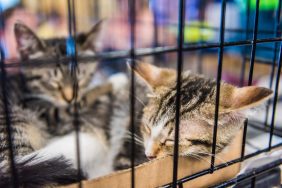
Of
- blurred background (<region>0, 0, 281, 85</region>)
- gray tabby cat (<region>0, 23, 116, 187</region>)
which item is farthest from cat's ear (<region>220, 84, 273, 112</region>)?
blurred background (<region>0, 0, 281, 85</region>)

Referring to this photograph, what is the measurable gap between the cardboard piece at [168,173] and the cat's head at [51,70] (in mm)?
483

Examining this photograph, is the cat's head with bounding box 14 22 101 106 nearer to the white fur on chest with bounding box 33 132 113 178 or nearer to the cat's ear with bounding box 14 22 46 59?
the cat's ear with bounding box 14 22 46 59

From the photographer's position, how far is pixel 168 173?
600 mm

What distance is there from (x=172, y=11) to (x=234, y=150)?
136 cm

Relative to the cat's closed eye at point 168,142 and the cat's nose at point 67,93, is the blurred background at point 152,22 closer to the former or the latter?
the cat's nose at point 67,93

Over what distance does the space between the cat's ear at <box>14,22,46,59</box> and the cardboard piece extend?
606mm

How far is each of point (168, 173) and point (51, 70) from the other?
61 cm

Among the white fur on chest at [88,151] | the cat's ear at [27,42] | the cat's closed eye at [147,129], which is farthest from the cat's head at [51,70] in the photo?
the cat's closed eye at [147,129]

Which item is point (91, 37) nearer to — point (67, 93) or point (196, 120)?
point (67, 93)

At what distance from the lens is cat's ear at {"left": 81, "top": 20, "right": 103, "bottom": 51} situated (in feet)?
3.75

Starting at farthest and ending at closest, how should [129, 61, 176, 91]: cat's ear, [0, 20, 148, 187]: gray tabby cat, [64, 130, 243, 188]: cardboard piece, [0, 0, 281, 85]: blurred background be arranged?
[0, 0, 281, 85]: blurred background, [0, 20, 148, 187]: gray tabby cat, [129, 61, 176, 91]: cat's ear, [64, 130, 243, 188]: cardboard piece

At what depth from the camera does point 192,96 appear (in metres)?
0.70

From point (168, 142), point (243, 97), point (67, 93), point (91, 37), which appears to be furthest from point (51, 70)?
point (243, 97)

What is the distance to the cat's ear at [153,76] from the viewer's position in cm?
77
